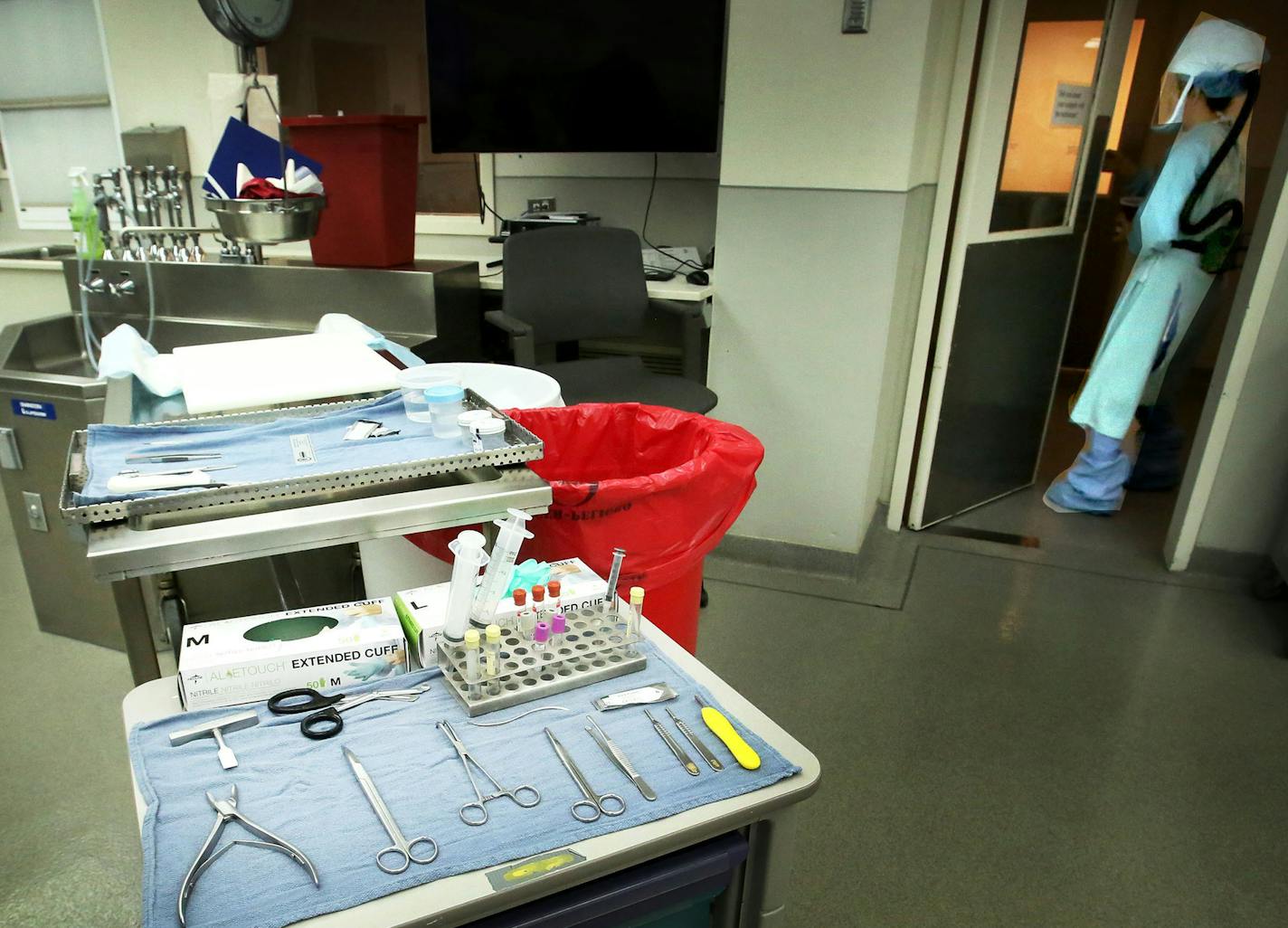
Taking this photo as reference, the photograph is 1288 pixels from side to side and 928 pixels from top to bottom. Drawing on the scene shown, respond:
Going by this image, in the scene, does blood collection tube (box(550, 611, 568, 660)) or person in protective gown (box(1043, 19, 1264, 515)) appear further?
person in protective gown (box(1043, 19, 1264, 515))

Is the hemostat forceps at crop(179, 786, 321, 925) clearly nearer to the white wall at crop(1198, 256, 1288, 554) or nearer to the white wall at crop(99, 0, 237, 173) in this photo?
the white wall at crop(1198, 256, 1288, 554)

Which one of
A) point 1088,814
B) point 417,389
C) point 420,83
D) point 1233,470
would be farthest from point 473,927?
point 420,83

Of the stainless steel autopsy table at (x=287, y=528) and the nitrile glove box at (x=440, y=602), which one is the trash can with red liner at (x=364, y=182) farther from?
the nitrile glove box at (x=440, y=602)

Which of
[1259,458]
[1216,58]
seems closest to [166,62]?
[1216,58]

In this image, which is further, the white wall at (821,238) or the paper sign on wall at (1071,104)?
the paper sign on wall at (1071,104)

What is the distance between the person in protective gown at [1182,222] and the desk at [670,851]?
8.11 feet

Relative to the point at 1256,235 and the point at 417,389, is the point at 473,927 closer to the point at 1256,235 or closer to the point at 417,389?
the point at 417,389

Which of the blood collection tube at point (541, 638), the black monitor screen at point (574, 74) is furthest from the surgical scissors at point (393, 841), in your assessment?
the black monitor screen at point (574, 74)

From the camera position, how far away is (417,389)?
1.28m

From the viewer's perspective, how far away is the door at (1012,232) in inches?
95.3

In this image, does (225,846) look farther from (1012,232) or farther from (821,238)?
(1012,232)

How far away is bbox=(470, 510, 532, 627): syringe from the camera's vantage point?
99 centimetres

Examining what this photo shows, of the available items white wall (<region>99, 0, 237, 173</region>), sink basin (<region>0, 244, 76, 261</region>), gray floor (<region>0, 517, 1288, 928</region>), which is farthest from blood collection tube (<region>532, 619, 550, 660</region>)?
white wall (<region>99, 0, 237, 173</region>)

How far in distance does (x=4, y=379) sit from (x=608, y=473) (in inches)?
56.6
